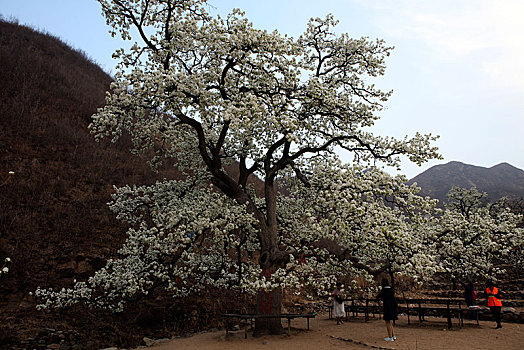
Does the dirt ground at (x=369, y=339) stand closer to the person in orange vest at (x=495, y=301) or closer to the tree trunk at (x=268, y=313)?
the tree trunk at (x=268, y=313)

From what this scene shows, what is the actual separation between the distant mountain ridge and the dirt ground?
417 feet

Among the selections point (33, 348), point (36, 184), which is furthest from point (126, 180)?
point (33, 348)

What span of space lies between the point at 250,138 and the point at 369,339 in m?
8.63

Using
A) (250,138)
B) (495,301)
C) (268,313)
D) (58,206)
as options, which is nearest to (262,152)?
(250,138)

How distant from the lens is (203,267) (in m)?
14.8

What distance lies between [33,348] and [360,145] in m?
13.2

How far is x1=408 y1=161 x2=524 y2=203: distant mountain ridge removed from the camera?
137375 millimetres

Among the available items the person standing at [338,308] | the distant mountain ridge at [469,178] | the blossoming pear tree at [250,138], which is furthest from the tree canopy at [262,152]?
the distant mountain ridge at [469,178]

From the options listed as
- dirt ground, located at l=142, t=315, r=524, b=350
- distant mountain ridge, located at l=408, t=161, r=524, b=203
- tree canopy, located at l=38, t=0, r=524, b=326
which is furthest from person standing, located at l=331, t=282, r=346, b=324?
distant mountain ridge, located at l=408, t=161, r=524, b=203

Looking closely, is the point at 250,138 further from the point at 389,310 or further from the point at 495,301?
the point at 495,301

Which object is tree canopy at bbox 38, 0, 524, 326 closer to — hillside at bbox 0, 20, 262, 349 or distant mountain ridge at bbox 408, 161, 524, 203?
hillside at bbox 0, 20, 262, 349

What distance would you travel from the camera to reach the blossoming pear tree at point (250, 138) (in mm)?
9773

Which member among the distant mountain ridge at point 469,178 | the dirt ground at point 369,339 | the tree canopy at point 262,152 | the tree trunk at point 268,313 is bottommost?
the dirt ground at point 369,339

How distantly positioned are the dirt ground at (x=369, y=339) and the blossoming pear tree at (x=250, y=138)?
129 cm
